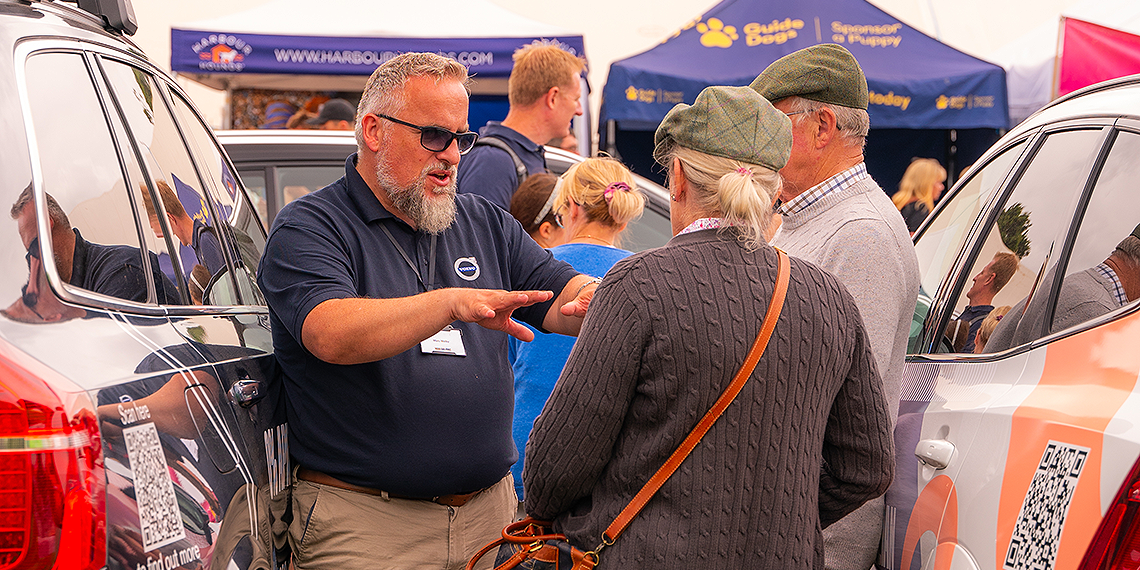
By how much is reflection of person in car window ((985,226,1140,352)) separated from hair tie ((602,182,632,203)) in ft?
4.52

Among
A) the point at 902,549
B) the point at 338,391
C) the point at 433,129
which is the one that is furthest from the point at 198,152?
the point at 902,549

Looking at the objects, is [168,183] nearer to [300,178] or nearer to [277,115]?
[300,178]

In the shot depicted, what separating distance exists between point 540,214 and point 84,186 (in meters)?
2.28

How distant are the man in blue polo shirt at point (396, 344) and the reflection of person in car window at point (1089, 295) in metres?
1.03

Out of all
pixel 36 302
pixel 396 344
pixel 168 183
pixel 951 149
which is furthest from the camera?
pixel 951 149

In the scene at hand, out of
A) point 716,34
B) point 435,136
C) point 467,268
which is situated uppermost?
point 716,34

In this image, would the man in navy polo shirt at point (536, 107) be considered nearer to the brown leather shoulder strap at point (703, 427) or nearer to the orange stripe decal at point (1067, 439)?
the brown leather shoulder strap at point (703, 427)

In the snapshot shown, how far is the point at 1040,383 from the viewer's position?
6.67 feet

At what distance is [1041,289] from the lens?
7.28 feet

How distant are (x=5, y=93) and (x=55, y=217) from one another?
24 centimetres

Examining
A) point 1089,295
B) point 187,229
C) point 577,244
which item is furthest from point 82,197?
point 1089,295

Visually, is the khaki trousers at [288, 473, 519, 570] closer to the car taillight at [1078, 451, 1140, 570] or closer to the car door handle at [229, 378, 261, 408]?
the car door handle at [229, 378, 261, 408]

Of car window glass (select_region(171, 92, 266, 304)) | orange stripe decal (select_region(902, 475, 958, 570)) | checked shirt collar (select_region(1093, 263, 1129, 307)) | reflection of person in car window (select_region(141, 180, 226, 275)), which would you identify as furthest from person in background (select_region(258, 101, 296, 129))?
checked shirt collar (select_region(1093, 263, 1129, 307))

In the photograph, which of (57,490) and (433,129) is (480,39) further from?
(57,490)
